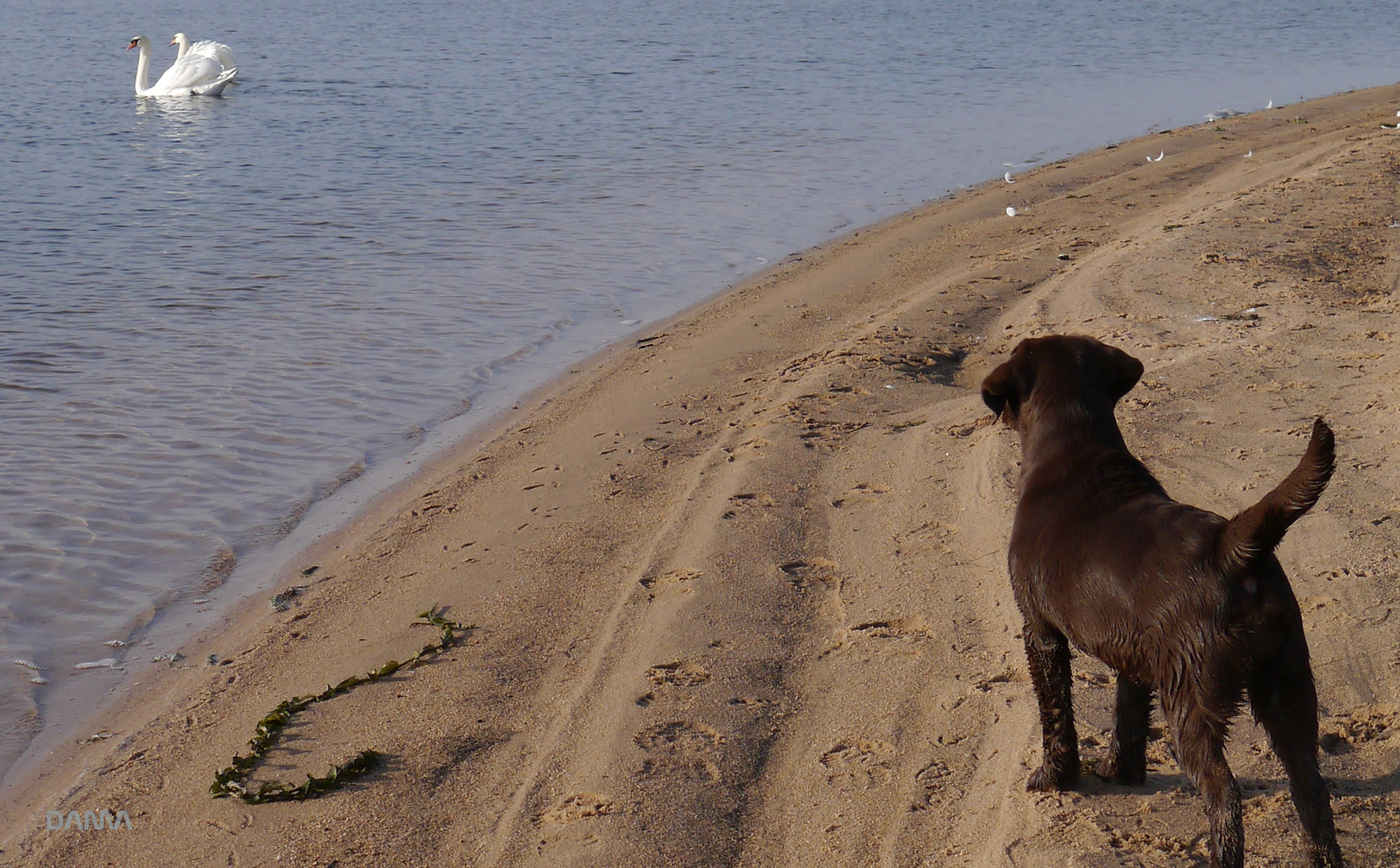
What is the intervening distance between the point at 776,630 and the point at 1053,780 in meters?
1.50

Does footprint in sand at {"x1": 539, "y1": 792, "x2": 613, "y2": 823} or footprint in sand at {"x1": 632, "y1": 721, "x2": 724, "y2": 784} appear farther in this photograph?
footprint in sand at {"x1": 632, "y1": 721, "x2": 724, "y2": 784}

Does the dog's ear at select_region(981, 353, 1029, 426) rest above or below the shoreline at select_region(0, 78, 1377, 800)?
above

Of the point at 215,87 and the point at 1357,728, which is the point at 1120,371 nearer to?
the point at 1357,728

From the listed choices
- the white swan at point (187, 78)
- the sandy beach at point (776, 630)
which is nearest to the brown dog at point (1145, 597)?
the sandy beach at point (776, 630)

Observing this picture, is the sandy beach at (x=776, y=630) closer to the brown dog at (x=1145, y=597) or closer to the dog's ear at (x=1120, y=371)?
the brown dog at (x=1145, y=597)

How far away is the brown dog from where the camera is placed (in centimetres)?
265

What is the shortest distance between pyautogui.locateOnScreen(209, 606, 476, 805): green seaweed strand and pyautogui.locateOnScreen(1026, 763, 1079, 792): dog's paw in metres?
2.33

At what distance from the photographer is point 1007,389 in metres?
3.63

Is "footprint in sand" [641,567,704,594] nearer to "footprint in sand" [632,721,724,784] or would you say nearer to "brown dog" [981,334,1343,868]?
"footprint in sand" [632,721,724,784]

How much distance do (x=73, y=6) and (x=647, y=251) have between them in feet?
122

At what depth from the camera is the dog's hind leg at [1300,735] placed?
8.80 ft

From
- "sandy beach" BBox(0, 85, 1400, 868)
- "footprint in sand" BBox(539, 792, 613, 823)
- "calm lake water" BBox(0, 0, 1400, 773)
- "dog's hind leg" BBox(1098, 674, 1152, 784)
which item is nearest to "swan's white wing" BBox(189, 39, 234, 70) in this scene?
"calm lake water" BBox(0, 0, 1400, 773)

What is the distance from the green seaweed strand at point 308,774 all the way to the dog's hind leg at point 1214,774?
2.78m

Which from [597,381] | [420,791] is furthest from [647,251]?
[420,791]
